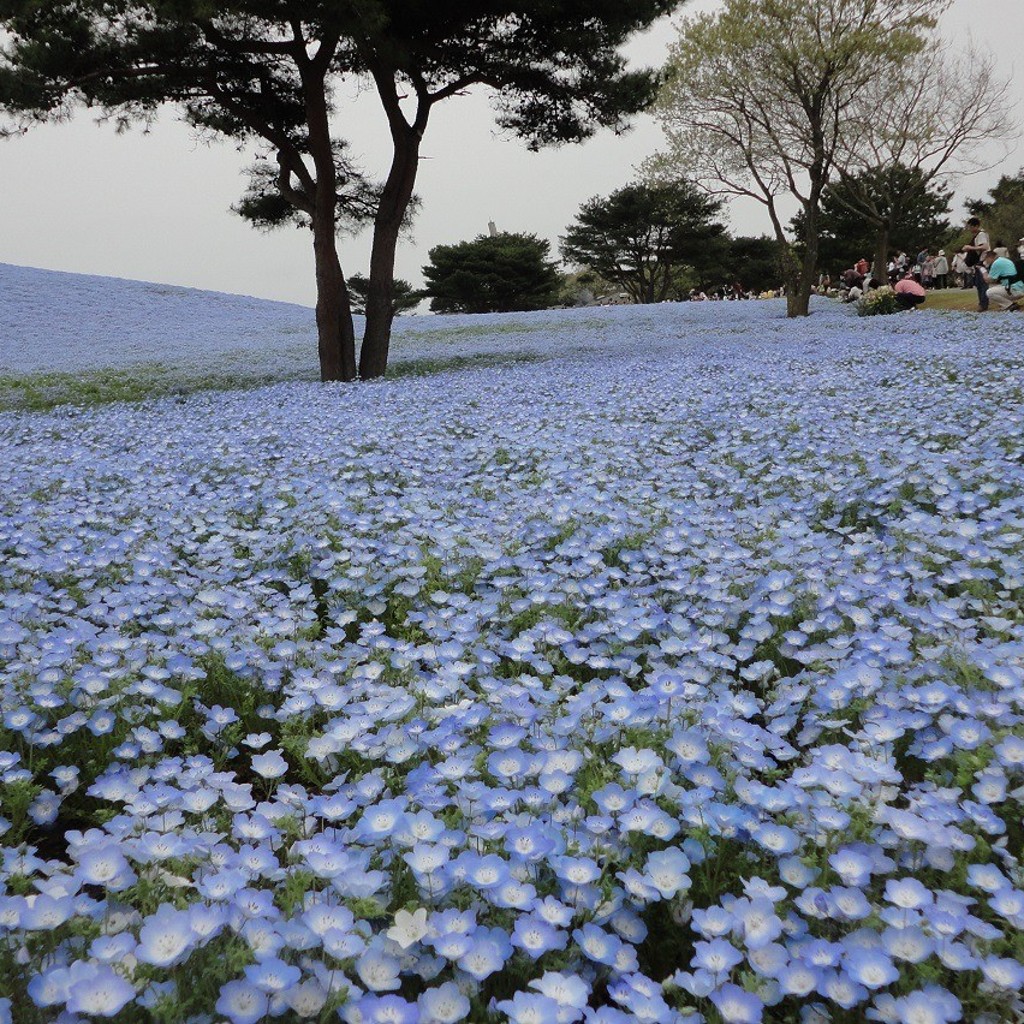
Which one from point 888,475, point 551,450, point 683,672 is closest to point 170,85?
point 551,450

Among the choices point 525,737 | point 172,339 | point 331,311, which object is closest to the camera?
point 525,737

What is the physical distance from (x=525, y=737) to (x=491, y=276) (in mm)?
43046

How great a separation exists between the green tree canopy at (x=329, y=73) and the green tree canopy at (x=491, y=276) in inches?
1231

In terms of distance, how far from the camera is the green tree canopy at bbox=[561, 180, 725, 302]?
4100 cm

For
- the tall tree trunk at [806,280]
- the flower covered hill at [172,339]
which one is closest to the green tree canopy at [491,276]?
the flower covered hill at [172,339]

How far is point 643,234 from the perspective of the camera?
42875 millimetres

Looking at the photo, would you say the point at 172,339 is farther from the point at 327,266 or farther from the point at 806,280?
the point at 806,280

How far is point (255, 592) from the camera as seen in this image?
3445 millimetres

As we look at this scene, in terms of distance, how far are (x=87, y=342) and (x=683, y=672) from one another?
63.4 ft

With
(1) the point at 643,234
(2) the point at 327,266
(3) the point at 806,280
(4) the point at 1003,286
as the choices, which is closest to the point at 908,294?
(4) the point at 1003,286

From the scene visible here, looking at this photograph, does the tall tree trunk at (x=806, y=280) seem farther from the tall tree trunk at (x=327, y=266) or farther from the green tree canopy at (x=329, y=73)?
the tall tree trunk at (x=327, y=266)

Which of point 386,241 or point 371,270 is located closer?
point 386,241

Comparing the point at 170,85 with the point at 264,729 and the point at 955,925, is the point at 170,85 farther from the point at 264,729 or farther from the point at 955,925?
the point at 955,925

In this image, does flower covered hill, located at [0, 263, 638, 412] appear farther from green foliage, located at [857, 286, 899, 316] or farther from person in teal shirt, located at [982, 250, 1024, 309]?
person in teal shirt, located at [982, 250, 1024, 309]
